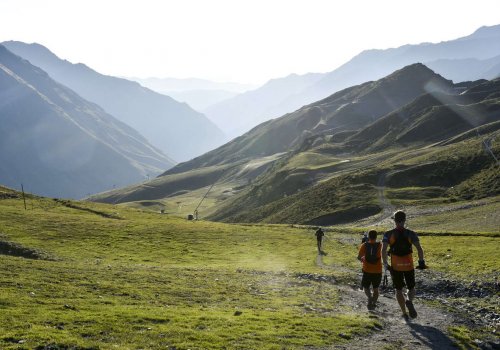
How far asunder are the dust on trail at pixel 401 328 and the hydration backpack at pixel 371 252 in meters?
2.96

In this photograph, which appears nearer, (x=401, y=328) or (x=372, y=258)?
(x=401, y=328)

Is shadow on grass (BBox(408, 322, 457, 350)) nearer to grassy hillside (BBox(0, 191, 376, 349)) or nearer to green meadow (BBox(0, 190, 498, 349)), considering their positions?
green meadow (BBox(0, 190, 498, 349))

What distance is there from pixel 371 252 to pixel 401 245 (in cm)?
221

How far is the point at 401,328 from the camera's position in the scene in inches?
810

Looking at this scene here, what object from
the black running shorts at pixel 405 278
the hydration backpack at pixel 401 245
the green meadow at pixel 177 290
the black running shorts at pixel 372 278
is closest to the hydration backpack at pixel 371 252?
the black running shorts at pixel 372 278

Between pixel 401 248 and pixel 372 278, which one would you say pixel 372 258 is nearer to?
pixel 372 278

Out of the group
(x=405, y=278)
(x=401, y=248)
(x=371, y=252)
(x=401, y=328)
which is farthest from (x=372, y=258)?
(x=401, y=328)

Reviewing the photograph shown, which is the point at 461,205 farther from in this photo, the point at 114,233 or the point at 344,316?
the point at 344,316

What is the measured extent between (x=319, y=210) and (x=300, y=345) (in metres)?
123

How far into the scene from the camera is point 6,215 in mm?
63719

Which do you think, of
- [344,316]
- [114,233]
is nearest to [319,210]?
[114,233]

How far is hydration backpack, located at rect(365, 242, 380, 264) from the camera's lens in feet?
69.9

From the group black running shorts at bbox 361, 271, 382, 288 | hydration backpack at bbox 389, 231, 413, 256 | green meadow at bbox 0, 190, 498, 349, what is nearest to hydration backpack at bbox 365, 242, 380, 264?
black running shorts at bbox 361, 271, 382, 288

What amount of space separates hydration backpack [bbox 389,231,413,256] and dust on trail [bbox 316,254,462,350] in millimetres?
3518
